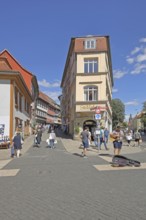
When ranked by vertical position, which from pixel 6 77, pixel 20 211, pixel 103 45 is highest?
pixel 103 45

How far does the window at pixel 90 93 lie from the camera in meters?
35.8

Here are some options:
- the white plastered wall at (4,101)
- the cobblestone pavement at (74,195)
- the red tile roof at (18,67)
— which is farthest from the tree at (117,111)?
the cobblestone pavement at (74,195)

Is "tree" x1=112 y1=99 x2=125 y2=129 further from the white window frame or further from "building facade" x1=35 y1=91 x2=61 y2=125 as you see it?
the white window frame

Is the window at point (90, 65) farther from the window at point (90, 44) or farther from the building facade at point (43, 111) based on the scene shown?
the building facade at point (43, 111)

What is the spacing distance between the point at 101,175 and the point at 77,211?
4.49 meters

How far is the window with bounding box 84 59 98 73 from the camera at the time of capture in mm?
36062

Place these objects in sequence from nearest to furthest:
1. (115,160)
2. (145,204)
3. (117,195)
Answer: (145,204)
(117,195)
(115,160)

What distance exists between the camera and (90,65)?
3631 cm

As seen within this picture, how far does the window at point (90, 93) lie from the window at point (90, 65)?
2033mm

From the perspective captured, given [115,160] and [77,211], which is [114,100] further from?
[77,211]

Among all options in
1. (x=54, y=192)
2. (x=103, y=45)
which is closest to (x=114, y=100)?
(x=103, y=45)

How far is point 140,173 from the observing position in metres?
10.6

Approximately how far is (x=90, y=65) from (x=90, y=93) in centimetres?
340

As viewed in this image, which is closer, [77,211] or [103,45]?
[77,211]
